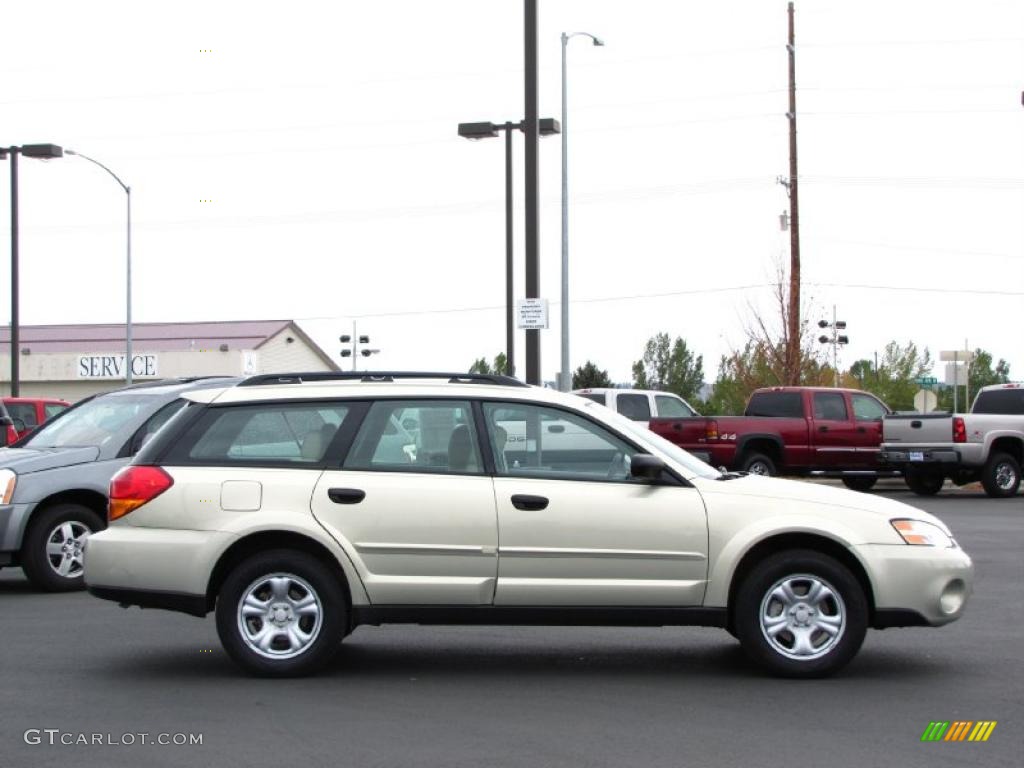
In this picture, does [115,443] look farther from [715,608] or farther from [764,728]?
[764,728]

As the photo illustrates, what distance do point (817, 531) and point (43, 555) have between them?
6.85 m

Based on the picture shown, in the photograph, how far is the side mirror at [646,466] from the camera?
7.96 meters

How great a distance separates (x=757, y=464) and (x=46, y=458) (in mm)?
16439

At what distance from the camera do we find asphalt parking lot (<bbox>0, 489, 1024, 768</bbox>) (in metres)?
6.49

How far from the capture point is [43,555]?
1200cm

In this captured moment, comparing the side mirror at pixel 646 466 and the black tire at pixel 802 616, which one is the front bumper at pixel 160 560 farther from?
the black tire at pixel 802 616

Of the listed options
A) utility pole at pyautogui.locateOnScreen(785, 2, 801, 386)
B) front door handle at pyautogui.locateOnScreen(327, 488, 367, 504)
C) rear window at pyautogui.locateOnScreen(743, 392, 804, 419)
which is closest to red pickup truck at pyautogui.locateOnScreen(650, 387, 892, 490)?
rear window at pyautogui.locateOnScreen(743, 392, 804, 419)

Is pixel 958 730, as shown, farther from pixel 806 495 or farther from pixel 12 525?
pixel 12 525

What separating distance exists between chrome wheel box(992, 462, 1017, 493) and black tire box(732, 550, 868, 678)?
17838 mm

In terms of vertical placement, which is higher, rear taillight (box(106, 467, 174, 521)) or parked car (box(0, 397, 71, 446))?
parked car (box(0, 397, 71, 446))

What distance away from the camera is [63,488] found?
12.0 metres

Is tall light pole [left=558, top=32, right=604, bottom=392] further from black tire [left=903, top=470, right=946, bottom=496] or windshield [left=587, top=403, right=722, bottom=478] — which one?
windshield [left=587, top=403, right=722, bottom=478]

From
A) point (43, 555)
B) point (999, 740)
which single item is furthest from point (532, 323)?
point (999, 740)

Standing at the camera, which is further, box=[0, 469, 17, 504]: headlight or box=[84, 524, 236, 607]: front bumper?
box=[0, 469, 17, 504]: headlight
